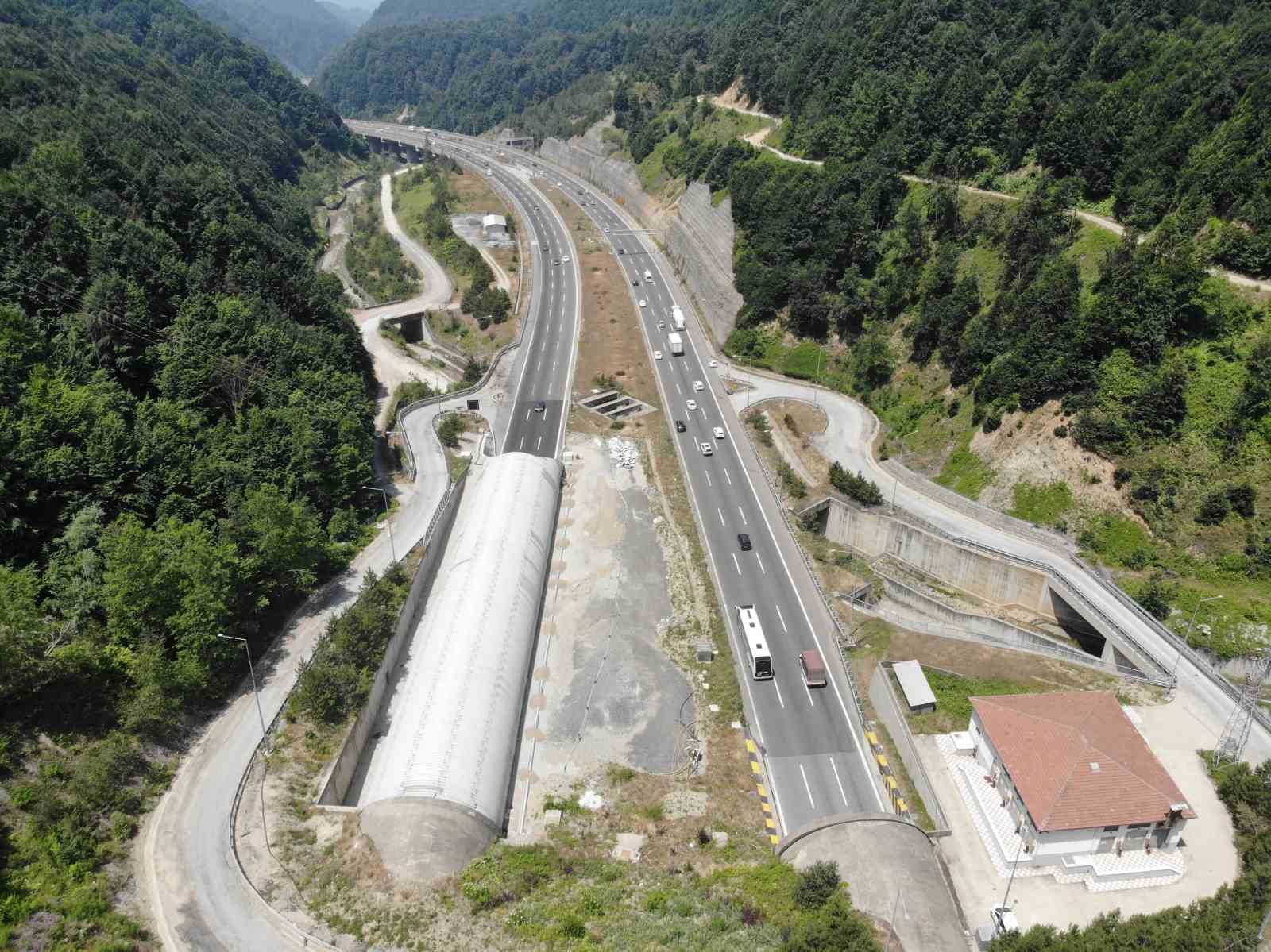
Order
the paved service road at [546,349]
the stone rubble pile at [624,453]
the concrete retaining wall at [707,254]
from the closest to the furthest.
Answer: the stone rubble pile at [624,453] → the paved service road at [546,349] → the concrete retaining wall at [707,254]

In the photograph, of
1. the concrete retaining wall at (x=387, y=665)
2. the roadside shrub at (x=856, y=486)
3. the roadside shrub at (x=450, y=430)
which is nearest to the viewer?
the concrete retaining wall at (x=387, y=665)

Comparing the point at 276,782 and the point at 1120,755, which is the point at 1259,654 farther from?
the point at 276,782

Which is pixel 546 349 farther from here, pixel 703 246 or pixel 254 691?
pixel 254 691

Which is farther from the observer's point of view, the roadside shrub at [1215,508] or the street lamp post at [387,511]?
the street lamp post at [387,511]

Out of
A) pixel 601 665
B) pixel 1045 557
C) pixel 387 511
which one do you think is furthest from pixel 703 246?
pixel 601 665

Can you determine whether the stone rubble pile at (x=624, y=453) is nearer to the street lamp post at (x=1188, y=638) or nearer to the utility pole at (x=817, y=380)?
the utility pole at (x=817, y=380)

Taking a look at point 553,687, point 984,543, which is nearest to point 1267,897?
point 984,543

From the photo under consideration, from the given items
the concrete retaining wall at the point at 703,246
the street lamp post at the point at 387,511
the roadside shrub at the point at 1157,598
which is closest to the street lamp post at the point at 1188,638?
the roadside shrub at the point at 1157,598
